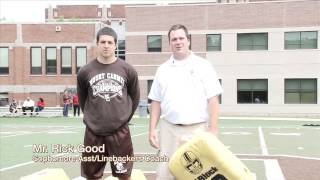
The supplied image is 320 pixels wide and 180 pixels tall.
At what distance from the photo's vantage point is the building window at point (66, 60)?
51.4m

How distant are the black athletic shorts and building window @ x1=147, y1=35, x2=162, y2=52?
1626 inches

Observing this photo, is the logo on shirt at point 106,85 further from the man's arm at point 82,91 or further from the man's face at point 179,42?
the man's face at point 179,42

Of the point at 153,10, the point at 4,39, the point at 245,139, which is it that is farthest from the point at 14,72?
the point at 245,139

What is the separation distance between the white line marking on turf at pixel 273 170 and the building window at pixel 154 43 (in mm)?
34906

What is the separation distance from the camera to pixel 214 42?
46.4 m

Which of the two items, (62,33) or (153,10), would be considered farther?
(62,33)

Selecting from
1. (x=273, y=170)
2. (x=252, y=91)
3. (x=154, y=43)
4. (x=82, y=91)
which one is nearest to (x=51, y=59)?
(x=154, y=43)

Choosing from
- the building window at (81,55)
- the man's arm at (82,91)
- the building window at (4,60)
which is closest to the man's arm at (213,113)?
the man's arm at (82,91)

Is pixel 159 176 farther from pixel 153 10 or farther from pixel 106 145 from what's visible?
pixel 153 10

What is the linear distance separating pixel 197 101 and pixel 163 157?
668 mm

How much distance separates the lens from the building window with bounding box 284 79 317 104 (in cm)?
4366

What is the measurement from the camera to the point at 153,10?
47688mm

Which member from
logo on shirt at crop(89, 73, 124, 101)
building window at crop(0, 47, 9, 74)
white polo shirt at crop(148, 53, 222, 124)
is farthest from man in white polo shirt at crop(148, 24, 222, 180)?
building window at crop(0, 47, 9, 74)

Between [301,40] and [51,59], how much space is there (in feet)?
72.4
